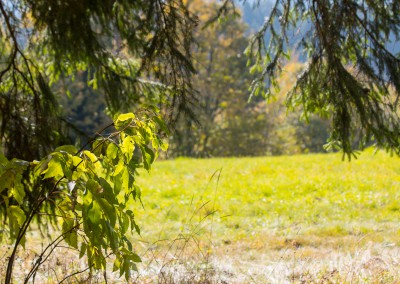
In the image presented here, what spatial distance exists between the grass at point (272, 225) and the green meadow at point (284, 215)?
0.01 m

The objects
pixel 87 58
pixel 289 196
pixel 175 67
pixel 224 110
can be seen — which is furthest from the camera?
pixel 224 110

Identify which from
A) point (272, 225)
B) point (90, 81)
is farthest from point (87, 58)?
point (272, 225)

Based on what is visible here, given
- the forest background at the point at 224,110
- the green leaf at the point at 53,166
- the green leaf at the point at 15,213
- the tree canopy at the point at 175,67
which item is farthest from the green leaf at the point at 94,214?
the forest background at the point at 224,110

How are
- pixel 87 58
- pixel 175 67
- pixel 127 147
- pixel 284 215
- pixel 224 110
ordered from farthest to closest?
pixel 224 110 → pixel 284 215 → pixel 87 58 → pixel 175 67 → pixel 127 147

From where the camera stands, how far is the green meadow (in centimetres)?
414

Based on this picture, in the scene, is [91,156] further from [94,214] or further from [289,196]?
[289,196]

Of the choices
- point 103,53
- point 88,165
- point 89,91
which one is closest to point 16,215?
point 88,165

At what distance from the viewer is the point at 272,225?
749cm

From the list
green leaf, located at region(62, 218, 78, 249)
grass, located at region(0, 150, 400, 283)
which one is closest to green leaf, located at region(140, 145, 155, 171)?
green leaf, located at region(62, 218, 78, 249)

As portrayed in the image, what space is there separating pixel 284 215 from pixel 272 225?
846 mm

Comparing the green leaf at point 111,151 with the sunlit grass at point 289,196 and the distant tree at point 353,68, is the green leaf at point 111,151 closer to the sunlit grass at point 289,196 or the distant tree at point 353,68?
the distant tree at point 353,68

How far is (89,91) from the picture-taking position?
3219 cm

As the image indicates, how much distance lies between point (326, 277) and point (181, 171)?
12.1 m

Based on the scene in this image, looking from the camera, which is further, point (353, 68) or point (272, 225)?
point (272, 225)
